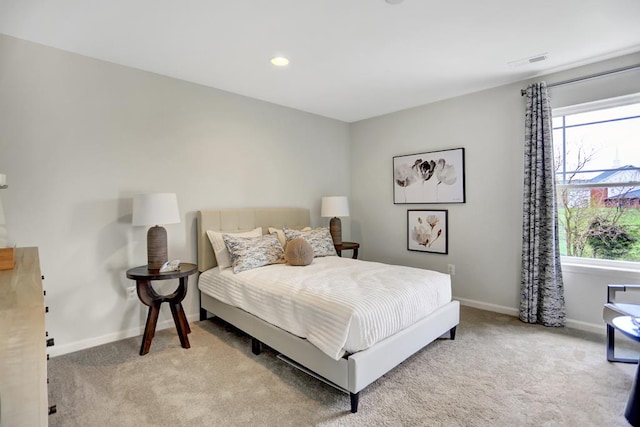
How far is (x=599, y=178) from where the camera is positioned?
3053 millimetres

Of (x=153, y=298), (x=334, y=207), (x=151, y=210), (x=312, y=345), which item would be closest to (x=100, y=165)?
(x=151, y=210)

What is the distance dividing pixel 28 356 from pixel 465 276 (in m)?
3.92

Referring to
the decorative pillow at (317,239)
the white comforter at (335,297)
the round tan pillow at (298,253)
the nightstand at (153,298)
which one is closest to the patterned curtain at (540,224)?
the white comforter at (335,297)

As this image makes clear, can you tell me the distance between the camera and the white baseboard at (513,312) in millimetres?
2968

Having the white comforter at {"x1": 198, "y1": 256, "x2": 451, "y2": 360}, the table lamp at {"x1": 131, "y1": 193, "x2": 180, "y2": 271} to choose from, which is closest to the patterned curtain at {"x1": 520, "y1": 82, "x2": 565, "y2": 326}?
the white comforter at {"x1": 198, "y1": 256, "x2": 451, "y2": 360}

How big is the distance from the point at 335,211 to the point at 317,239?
2.00 ft

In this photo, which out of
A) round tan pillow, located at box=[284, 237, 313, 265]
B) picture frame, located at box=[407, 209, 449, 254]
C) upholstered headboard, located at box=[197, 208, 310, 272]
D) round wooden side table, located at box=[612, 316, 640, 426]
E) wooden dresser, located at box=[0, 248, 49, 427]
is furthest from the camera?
picture frame, located at box=[407, 209, 449, 254]

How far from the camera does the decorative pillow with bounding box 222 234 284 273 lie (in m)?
3.04

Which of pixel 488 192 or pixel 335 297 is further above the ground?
pixel 488 192

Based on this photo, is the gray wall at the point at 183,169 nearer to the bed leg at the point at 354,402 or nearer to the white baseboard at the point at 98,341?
the white baseboard at the point at 98,341

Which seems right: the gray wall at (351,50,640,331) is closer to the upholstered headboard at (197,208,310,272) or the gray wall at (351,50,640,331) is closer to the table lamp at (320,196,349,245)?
the table lamp at (320,196,349,245)

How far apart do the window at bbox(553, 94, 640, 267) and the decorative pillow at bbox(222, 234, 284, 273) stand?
2917 millimetres

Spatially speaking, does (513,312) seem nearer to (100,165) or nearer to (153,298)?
(153,298)

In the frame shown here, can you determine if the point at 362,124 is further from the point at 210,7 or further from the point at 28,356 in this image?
the point at 28,356
